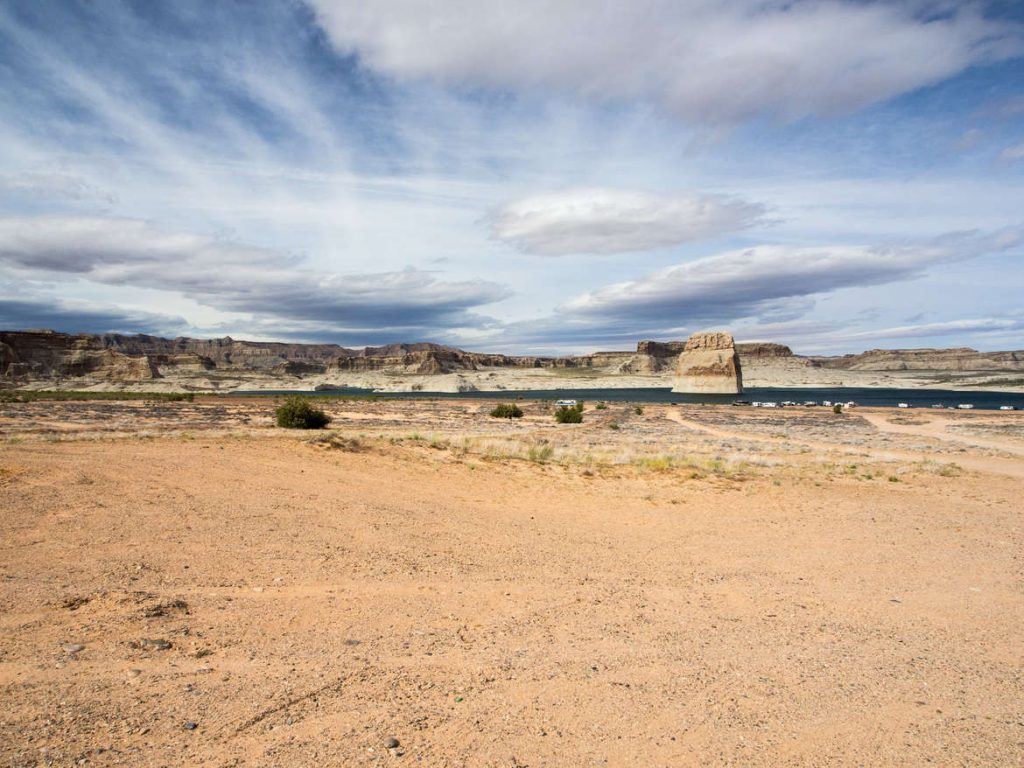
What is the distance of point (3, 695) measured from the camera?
3.71 meters

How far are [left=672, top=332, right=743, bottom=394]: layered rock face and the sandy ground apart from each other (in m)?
92.1

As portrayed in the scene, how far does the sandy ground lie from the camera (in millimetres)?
3760

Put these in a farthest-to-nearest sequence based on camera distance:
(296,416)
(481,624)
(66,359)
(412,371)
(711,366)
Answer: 1. (412,371)
2. (711,366)
3. (66,359)
4. (296,416)
5. (481,624)

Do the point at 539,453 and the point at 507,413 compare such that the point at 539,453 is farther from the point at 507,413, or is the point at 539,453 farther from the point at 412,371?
the point at 412,371

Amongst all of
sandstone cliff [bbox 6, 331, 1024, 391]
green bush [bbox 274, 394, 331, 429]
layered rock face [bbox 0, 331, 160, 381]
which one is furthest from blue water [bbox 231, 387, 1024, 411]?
green bush [bbox 274, 394, 331, 429]

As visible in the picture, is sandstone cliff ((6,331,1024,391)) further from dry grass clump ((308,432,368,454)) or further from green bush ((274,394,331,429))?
dry grass clump ((308,432,368,454))

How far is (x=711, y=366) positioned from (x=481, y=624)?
103974 mm

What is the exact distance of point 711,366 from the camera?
10306cm

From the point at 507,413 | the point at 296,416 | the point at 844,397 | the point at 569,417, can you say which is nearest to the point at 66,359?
the point at 507,413

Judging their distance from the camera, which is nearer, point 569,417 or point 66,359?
point 569,417

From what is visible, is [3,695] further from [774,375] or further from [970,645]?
[774,375]

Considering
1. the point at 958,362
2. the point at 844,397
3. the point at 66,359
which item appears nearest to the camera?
the point at 844,397

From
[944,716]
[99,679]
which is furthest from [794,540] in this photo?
[99,679]

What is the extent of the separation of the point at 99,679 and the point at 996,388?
140 metres
